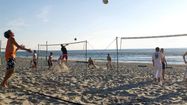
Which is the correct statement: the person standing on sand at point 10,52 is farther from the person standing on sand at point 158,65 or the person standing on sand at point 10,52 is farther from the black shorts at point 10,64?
the person standing on sand at point 158,65

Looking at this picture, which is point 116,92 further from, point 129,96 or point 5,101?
point 5,101

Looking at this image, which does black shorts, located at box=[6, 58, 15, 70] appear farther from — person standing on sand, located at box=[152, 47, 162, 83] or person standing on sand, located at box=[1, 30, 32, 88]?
person standing on sand, located at box=[152, 47, 162, 83]

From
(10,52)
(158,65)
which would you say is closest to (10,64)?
(10,52)

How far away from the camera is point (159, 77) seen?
12.5 metres

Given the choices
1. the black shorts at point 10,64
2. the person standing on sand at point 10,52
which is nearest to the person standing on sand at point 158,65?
the person standing on sand at point 10,52

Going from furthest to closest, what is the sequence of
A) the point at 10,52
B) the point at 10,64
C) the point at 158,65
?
the point at 158,65 < the point at 10,52 < the point at 10,64

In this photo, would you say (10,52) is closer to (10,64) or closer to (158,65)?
(10,64)

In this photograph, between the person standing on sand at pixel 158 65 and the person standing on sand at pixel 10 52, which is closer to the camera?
the person standing on sand at pixel 10 52

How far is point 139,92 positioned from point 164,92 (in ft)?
2.35

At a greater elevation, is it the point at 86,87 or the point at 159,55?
the point at 159,55

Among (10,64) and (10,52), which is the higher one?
(10,52)

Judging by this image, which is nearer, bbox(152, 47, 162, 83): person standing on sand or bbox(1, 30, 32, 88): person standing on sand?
bbox(1, 30, 32, 88): person standing on sand

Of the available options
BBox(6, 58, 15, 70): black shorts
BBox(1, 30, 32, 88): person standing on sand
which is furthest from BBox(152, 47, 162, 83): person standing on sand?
BBox(6, 58, 15, 70): black shorts

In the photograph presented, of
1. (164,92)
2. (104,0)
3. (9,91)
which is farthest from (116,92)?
(104,0)
